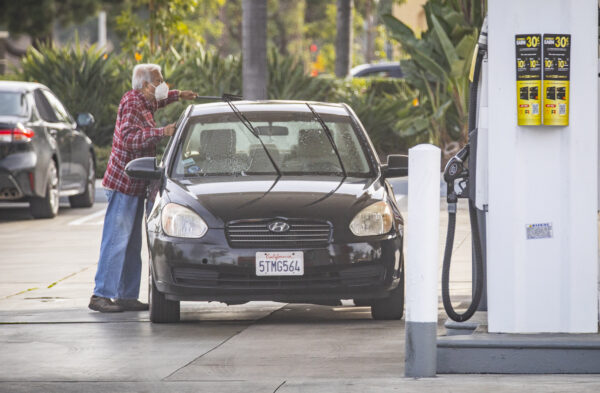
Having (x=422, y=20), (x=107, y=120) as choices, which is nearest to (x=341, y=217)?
(x=107, y=120)

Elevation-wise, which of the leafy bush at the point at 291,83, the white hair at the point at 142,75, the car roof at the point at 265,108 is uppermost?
the leafy bush at the point at 291,83

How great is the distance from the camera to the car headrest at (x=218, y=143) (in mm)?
9664

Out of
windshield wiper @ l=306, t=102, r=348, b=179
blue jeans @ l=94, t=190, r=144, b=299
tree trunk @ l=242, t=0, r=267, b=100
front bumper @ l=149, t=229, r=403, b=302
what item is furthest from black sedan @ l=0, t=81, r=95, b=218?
front bumper @ l=149, t=229, r=403, b=302

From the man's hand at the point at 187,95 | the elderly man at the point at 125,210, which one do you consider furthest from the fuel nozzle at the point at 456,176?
the man's hand at the point at 187,95

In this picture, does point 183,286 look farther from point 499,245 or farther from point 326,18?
point 326,18

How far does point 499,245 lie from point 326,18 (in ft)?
200

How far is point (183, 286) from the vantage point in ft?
28.6

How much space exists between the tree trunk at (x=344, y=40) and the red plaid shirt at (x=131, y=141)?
2377 centimetres

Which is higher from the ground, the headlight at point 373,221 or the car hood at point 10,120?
the car hood at point 10,120

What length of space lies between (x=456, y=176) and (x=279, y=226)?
5.30 ft

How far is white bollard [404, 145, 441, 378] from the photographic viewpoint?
661cm

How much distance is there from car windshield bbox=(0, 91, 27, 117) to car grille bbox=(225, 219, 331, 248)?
28.3 ft

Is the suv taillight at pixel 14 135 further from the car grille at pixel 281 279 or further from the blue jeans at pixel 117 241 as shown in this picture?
the car grille at pixel 281 279

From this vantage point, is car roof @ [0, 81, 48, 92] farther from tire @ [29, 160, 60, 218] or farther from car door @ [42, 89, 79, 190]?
tire @ [29, 160, 60, 218]
